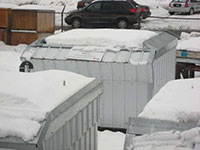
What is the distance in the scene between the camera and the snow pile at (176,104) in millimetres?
4641

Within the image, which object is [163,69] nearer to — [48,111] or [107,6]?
[48,111]

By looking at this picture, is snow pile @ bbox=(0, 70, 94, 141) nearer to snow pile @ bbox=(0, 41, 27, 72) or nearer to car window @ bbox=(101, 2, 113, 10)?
snow pile @ bbox=(0, 41, 27, 72)

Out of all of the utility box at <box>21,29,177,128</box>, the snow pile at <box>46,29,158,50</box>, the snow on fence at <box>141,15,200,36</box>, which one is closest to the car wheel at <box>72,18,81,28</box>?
the snow on fence at <box>141,15,200,36</box>

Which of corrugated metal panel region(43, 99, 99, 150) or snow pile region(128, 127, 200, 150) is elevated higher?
snow pile region(128, 127, 200, 150)

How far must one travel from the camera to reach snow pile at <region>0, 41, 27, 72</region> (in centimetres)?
1386

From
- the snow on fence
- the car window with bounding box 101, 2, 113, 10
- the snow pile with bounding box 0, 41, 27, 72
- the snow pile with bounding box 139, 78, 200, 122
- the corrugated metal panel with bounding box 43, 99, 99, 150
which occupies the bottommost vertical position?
the snow pile with bounding box 0, 41, 27, 72

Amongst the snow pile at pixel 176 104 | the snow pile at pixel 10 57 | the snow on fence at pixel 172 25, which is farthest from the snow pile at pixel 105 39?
the snow on fence at pixel 172 25

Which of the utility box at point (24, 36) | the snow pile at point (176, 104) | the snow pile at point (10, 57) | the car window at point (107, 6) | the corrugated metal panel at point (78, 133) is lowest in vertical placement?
the snow pile at point (10, 57)

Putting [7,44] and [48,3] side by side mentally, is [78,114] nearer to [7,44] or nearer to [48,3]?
[7,44]

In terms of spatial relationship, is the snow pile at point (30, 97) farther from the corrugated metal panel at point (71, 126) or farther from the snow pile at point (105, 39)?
the snow pile at point (105, 39)

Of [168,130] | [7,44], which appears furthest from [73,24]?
[168,130]

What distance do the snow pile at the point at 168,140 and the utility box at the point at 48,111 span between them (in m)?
0.94

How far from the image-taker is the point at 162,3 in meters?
36.5

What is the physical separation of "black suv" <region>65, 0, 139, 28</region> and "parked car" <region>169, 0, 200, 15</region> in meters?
7.11
